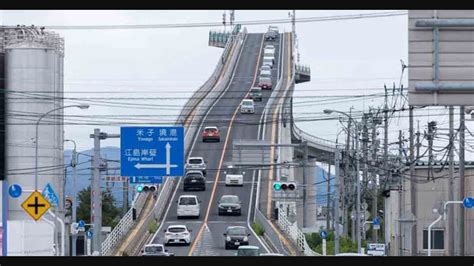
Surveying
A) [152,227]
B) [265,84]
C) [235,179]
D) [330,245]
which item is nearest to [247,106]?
[235,179]

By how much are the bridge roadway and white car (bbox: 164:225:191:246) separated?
0.35 m

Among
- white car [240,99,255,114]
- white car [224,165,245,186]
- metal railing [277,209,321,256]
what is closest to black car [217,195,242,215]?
metal railing [277,209,321,256]

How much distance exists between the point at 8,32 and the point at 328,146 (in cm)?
3427

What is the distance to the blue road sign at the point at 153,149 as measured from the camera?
42.4m

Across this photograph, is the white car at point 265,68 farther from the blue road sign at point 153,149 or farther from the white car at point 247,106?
the blue road sign at point 153,149

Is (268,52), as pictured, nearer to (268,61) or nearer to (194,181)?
(268,61)

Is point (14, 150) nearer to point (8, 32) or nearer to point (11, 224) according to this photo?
point (8, 32)

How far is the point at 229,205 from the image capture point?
71.9m

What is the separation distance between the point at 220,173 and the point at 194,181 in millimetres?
6506

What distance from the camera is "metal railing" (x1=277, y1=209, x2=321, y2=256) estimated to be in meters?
54.3

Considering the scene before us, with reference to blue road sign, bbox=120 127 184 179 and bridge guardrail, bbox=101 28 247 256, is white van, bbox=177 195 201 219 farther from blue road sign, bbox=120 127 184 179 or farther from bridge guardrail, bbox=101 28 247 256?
blue road sign, bbox=120 127 184 179

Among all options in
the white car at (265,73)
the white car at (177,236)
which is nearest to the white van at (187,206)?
the white car at (177,236)
